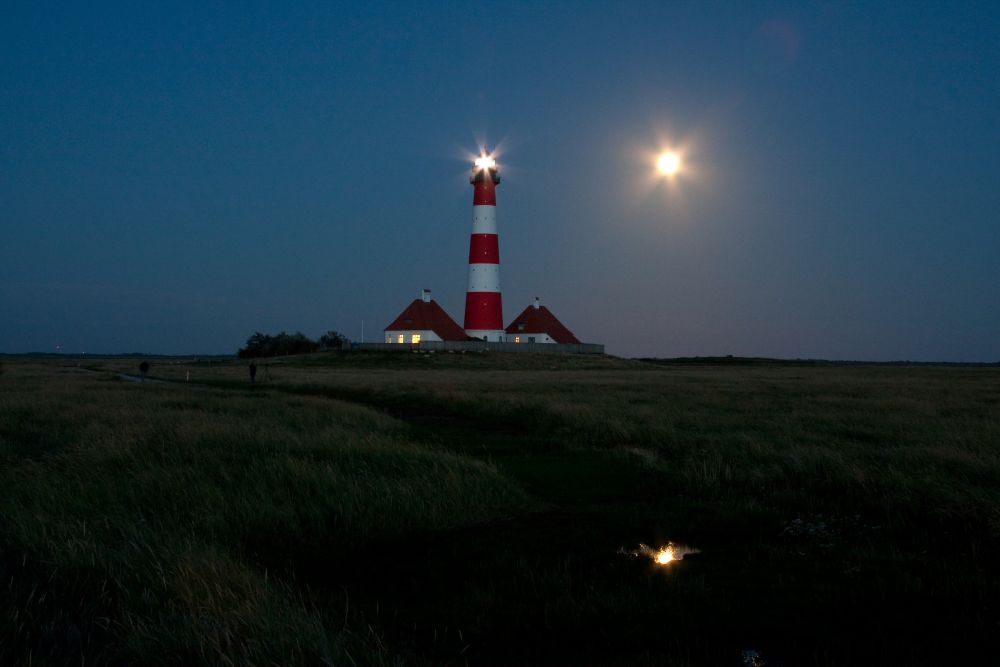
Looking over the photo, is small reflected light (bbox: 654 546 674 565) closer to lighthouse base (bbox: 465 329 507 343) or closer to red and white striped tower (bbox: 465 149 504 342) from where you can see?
red and white striped tower (bbox: 465 149 504 342)

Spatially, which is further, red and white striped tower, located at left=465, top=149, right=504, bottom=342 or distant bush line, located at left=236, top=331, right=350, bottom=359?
distant bush line, located at left=236, top=331, right=350, bottom=359

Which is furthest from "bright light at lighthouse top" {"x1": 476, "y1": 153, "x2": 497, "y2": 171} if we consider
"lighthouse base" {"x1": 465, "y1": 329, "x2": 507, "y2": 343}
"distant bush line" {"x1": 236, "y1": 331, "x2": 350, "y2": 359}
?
"distant bush line" {"x1": 236, "y1": 331, "x2": 350, "y2": 359}

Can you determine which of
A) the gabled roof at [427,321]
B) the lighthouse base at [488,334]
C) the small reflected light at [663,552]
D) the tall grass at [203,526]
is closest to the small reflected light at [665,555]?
the small reflected light at [663,552]

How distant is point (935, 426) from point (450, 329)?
197 ft

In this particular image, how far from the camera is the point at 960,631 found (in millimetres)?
5348

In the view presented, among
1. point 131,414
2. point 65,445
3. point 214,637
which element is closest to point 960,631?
point 214,637

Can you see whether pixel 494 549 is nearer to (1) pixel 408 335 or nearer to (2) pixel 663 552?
(2) pixel 663 552

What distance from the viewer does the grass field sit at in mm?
5109

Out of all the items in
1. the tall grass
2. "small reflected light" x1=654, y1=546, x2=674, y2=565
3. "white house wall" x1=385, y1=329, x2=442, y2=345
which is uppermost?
"white house wall" x1=385, y1=329, x2=442, y2=345

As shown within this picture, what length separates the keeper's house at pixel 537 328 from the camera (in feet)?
254

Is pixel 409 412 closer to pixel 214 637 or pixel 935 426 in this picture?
pixel 935 426

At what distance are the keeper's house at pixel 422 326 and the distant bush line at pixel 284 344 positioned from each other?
1404cm

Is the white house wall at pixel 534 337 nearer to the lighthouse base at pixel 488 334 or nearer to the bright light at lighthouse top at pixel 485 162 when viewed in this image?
the lighthouse base at pixel 488 334

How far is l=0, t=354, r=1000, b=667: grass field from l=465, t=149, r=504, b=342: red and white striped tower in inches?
1970
